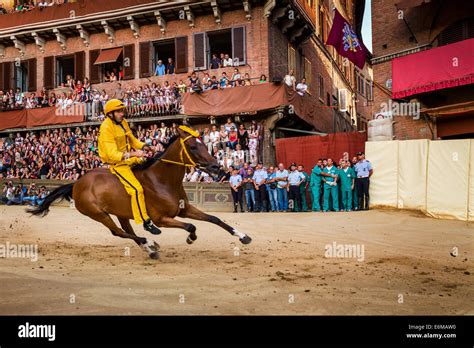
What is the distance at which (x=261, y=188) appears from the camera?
18.9 m

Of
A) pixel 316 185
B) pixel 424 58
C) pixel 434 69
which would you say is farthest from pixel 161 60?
pixel 434 69

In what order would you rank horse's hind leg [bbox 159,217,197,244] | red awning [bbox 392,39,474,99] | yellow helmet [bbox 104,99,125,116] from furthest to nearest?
red awning [bbox 392,39,474,99], yellow helmet [bbox 104,99,125,116], horse's hind leg [bbox 159,217,197,244]

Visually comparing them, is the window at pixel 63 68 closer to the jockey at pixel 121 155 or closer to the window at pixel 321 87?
the window at pixel 321 87

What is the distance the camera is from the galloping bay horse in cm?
838

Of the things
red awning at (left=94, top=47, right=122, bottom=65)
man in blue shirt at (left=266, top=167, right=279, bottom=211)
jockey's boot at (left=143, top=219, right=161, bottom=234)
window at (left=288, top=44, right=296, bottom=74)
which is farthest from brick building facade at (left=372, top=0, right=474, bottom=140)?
red awning at (left=94, top=47, right=122, bottom=65)

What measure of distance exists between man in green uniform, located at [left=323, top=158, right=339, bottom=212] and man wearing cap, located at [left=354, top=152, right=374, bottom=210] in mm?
816

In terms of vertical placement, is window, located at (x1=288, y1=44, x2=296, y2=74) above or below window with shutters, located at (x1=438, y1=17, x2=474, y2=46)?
above

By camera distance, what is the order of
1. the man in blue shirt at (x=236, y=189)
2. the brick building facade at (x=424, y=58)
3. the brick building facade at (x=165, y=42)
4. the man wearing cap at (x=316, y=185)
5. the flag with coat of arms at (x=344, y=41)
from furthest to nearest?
the brick building facade at (x=165, y=42)
the flag with coat of arms at (x=344, y=41)
the man in blue shirt at (x=236, y=189)
the man wearing cap at (x=316, y=185)
the brick building facade at (x=424, y=58)

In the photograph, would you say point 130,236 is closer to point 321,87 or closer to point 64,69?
point 64,69

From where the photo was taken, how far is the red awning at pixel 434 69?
55.3 ft

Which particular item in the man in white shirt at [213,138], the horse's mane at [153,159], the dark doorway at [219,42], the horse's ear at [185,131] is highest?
the dark doorway at [219,42]

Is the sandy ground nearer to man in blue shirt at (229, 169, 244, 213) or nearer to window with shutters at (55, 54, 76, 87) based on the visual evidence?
man in blue shirt at (229, 169, 244, 213)

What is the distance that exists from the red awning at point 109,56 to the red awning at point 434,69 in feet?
51.4

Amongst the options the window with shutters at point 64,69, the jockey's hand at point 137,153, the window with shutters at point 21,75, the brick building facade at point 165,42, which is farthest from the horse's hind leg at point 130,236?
the window with shutters at point 21,75
